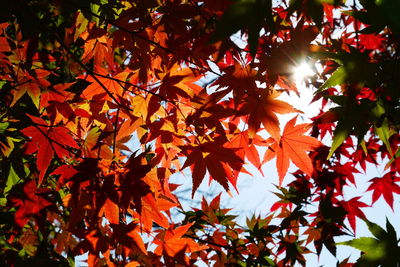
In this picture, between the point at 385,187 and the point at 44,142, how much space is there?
2108 millimetres

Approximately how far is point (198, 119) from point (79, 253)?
0.71m

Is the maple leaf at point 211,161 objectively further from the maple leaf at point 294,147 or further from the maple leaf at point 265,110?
the maple leaf at point 294,147

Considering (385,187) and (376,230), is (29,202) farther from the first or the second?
(385,187)

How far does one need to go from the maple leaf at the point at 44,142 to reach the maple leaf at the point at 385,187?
195 cm

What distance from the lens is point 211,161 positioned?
1.22 meters

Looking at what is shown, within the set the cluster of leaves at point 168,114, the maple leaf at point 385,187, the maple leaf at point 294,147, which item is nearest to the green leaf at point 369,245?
the cluster of leaves at point 168,114

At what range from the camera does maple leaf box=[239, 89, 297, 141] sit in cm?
121

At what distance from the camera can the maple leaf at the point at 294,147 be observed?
4.26 ft

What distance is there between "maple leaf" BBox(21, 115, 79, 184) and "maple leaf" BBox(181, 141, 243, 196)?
53 centimetres

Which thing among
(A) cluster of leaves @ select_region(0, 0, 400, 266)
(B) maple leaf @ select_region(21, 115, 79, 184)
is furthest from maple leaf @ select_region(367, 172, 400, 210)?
(B) maple leaf @ select_region(21, 115, 79, 184)

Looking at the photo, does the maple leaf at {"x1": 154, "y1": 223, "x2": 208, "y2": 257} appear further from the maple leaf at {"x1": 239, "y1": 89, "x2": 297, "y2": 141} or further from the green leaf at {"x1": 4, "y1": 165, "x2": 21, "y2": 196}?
the green leaf at {"x1": 4, "y1": 165, "x2": 21, "y2": 196}

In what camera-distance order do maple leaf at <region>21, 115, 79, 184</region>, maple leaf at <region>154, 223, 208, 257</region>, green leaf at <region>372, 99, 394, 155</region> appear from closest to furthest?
green leaf at <region>372, 99, 394, 155</region> < maple leaf at <region>21, 115, 79, 184</region> < maple leaf at <region>154, 223, 208, 257</region>

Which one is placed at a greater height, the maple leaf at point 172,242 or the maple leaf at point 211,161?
the maple leaf at point 211,161

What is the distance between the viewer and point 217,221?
7.03 ft
